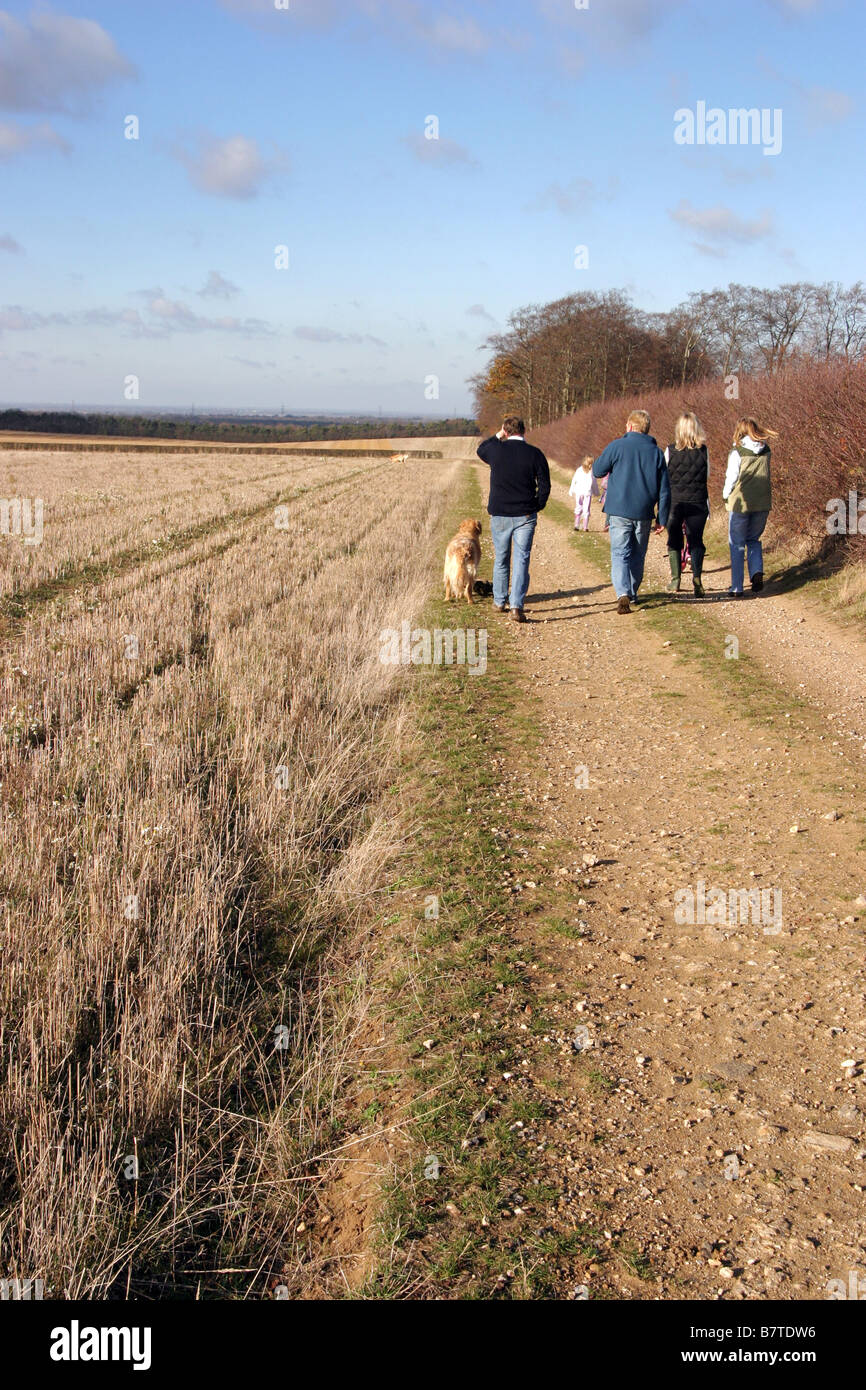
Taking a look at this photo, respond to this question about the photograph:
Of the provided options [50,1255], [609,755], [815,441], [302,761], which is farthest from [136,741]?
[815,441]

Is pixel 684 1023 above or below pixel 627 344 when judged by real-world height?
below

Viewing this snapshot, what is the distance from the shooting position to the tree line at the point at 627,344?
4788 centimetres

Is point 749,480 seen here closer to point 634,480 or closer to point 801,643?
point 634,480

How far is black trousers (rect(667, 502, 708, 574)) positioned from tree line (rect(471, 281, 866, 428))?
26346 millimetres

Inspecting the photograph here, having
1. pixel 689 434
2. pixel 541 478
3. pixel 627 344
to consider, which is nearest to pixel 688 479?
pixel 689 434

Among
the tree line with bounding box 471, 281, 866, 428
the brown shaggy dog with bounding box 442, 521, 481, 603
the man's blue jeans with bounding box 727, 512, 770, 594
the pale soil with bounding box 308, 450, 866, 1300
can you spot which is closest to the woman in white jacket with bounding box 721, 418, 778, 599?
the man's blue jeans with bounding box 727, 512, 770, 594

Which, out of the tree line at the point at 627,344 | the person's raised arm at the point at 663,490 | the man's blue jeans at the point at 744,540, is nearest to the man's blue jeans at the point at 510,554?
the person's raised arm at the point at 663,490

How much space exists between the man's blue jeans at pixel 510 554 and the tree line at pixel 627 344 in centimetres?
2813

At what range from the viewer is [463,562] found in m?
12.2

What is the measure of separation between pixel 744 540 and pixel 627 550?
1.79 meters

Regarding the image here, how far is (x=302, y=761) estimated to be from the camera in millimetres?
6164

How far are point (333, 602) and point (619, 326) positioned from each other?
58296 mm

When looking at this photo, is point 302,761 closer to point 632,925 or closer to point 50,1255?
point 632,925

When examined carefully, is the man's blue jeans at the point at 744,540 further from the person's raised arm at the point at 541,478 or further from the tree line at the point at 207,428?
the tree line at the point at 207,428
